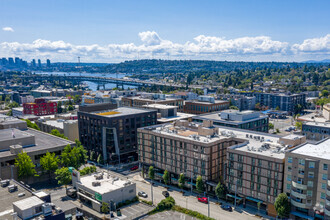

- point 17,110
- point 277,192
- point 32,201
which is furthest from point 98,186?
point 17,110

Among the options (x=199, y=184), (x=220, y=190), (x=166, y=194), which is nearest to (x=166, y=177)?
(x=166, y=194)

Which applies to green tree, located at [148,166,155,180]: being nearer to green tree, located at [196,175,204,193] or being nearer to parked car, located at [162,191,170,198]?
parked car, located at [162,191,170,198]

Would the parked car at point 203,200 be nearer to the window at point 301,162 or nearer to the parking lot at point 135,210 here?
the parking lot at point 135,210

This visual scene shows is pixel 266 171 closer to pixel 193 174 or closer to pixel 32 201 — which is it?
pixel 193 174

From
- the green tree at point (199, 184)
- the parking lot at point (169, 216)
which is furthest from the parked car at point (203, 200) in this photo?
the parking lot at point (169, 216)

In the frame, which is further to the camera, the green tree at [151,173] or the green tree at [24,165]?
the green tree at [151,173]

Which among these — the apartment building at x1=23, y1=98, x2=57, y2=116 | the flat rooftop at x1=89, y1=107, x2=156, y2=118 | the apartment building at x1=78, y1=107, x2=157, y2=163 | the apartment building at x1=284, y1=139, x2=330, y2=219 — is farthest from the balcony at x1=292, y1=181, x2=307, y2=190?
the apartment building at x1=23, y1=98, x2=57, y2=116

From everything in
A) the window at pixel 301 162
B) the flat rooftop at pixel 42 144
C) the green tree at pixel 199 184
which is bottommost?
the green tree at pixel 199 184
